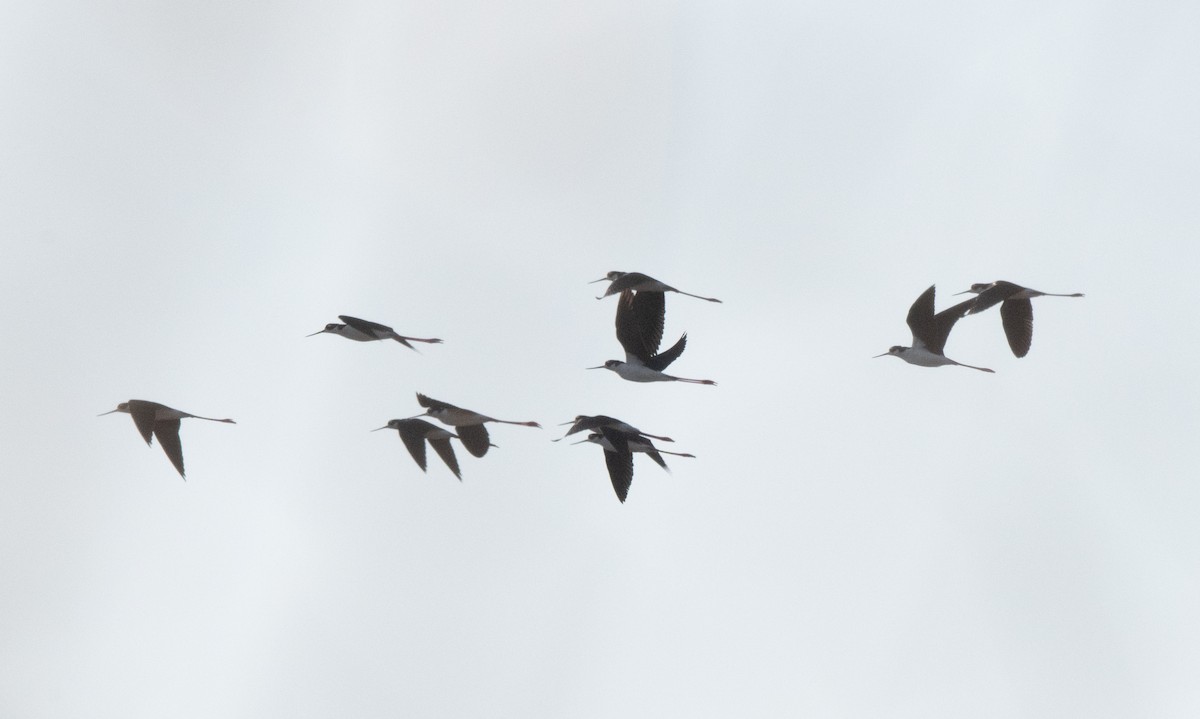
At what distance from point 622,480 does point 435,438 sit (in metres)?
3.46

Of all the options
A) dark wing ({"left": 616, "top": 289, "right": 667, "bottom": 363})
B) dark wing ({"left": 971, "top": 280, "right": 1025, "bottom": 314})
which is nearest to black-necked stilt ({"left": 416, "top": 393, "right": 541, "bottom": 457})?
dark wing ({"left": 616, "top": 289, "right": 667, "bottom": 363})

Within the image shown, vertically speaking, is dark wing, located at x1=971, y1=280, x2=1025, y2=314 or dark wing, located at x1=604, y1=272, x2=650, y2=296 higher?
dark wing, located at x1=971, y1=280, x2=1025, y2=314

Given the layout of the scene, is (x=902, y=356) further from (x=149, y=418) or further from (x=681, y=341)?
Result: (x=149, y=418)

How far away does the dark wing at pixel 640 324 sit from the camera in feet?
68.1

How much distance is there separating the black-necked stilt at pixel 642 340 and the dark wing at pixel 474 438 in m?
→ 2.19

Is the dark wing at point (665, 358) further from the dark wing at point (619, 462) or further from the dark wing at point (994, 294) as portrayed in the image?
the dark wing at point (994, 294)

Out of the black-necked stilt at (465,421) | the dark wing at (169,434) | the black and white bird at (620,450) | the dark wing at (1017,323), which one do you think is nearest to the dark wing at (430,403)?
the black-necked stilt at (465,421)

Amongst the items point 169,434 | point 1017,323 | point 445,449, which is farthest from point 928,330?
point 169,434

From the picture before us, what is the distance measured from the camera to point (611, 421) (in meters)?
19.9

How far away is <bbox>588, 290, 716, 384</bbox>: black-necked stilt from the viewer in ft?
67.8

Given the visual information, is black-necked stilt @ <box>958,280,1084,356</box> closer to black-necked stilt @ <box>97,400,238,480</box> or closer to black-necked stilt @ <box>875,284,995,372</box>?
black-necked stilt @ <box>875,284,995,372</box>

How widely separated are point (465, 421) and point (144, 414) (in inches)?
215

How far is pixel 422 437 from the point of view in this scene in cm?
2200

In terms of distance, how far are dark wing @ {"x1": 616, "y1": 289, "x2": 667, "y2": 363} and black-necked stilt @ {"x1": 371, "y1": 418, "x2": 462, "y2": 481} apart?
334cm
